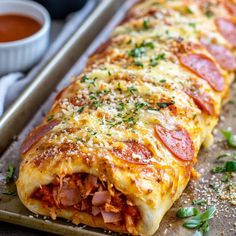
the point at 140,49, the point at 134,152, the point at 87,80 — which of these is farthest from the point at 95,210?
the point at 140,49

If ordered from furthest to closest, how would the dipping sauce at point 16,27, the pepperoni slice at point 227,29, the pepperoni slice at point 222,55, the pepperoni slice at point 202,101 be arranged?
the dipping sauce at point 16,27
the pepperoni slice at point 227,29
the pepperoni slice at point 222,55
the pepperoni slice at point 202,101

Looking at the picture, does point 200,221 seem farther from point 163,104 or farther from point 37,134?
point 37,134

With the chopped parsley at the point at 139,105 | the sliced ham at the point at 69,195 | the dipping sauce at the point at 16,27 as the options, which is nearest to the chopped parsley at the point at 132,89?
the chopped parsley at the point at 139,105

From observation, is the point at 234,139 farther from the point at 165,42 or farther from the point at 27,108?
the point at 27,108

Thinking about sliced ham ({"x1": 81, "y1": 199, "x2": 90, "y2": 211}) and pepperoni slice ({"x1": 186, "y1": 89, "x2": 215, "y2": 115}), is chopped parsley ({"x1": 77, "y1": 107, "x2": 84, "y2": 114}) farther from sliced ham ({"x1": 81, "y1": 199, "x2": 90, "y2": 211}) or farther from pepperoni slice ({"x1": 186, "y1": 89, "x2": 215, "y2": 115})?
pepperoni slice ({"x1": 186, "y1": 89, "x2": 215, "y2": 115})

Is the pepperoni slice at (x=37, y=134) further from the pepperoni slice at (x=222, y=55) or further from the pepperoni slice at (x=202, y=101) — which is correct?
the pepperoni slice at (x=222, y=55)

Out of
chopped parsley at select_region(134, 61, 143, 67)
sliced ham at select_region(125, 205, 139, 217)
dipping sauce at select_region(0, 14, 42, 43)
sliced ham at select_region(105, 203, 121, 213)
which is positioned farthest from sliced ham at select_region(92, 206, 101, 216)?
dipping sauce at select_region(0, 14, 42, 43)
